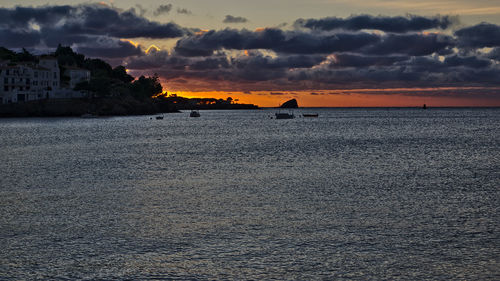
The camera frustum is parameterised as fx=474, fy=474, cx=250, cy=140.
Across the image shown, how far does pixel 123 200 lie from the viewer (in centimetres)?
3103

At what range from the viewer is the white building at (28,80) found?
180750mm

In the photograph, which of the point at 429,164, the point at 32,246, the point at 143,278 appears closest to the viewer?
the point at 143,278

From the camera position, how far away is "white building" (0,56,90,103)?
181 metres

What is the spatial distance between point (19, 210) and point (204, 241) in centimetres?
1297

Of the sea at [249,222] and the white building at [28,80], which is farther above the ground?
the white building at [28,80]

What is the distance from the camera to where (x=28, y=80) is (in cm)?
18550

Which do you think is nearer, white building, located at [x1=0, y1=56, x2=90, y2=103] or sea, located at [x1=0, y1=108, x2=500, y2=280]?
sea, located at [x1=0, y1=108, x2=500, y2=280]

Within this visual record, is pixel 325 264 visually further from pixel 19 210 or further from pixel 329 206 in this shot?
pixel 19 210

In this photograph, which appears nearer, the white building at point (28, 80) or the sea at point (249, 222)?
the sea at point (249, 222)

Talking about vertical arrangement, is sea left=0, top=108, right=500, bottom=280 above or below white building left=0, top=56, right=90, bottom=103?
below

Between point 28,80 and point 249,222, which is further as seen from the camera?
point 28,80

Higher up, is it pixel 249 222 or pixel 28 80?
pixel 28 80

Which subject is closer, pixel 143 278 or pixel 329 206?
pixel 143 278

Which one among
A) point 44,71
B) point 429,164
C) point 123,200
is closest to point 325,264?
point 123,200
